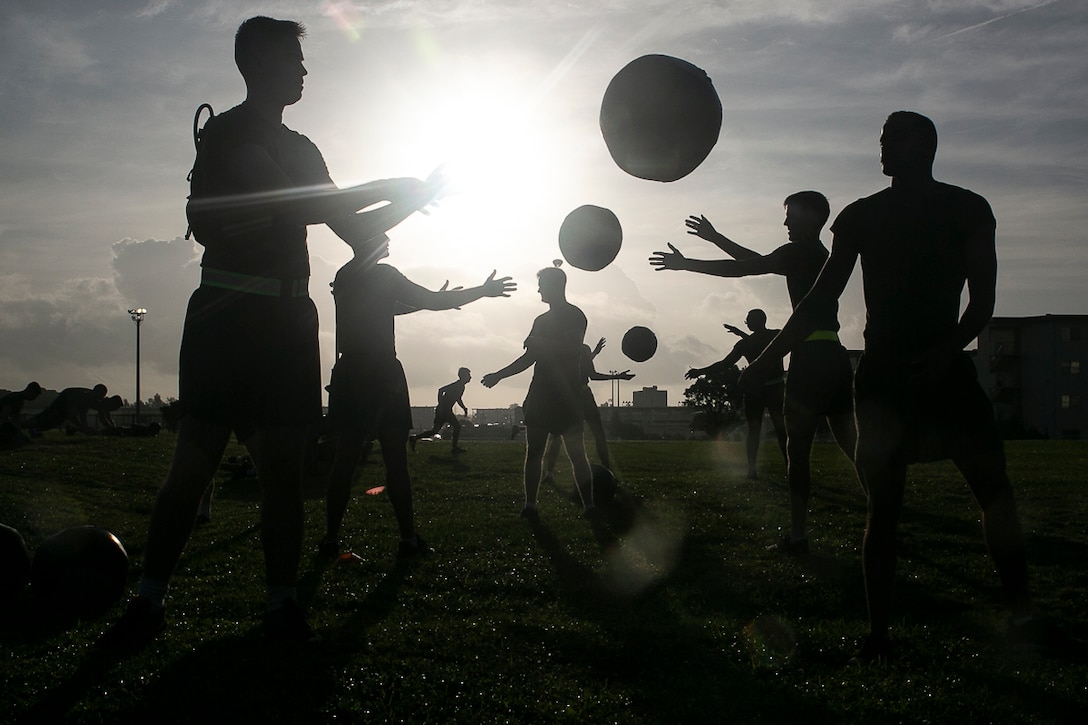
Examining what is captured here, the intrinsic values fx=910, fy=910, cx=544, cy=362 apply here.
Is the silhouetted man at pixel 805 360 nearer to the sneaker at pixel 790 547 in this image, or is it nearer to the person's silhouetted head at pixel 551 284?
the sneaker at pixel 790 547

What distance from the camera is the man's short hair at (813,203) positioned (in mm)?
6469

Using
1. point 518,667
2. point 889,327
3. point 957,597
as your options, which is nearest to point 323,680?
point 518,667

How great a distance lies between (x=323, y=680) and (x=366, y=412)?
3089 mm

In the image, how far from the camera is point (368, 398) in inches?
251

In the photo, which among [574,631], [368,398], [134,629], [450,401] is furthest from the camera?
[450,401]

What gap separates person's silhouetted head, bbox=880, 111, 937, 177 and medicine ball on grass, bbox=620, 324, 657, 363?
7173 millimetres

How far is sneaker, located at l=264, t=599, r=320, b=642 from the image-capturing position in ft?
12.8

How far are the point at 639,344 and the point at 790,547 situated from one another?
518 centimetres

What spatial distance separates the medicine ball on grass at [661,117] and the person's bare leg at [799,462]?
1.96 meters

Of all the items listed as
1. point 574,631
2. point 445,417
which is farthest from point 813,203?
point 445,417

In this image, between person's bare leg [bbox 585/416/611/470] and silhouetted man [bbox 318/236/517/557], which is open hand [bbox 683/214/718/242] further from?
person's bare leg [bbox 585/416/611/470]

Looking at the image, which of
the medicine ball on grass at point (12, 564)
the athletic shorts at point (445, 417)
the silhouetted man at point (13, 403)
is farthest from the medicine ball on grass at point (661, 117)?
the silhouetted man at point (13, 403)

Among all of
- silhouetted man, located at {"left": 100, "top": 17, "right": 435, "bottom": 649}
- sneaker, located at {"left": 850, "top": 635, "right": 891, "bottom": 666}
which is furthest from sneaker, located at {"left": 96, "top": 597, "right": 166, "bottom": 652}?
sneaker, located at {"left": 850, "top": 635, "right": 891, "bottom": 666}

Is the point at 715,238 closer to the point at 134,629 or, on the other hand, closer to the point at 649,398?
the point at 134,629
